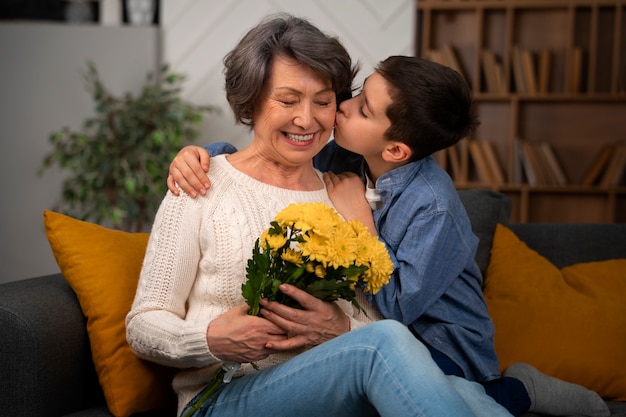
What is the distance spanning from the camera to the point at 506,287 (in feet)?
8.08

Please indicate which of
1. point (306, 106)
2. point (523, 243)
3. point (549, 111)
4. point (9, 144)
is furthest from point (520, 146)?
point (306, 106)

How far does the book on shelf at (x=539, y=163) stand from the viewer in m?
5.06

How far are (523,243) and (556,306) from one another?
0.83 feet

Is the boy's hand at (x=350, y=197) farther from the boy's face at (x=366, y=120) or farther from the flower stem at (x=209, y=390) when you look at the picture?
the flower stem at (x=209, y=390)

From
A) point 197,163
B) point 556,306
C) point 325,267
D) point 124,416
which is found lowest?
point 124,416

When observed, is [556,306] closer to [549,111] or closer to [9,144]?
[549,111]

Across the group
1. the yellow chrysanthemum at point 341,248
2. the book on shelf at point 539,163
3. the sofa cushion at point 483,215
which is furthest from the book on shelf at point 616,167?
the yellow chrysanthemum at point 341,248

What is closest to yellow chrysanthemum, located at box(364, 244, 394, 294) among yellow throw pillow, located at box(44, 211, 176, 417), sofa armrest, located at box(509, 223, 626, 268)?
yellow throw pillow, located at box(44, 211, 176, 417)

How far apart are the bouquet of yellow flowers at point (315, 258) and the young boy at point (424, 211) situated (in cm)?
25

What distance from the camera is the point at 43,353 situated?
1.86 m

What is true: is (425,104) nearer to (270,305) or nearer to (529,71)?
(270,305)

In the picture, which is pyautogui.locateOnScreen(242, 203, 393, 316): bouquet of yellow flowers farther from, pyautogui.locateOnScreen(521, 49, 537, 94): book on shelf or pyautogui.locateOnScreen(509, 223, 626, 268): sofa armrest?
pyautogui.locateOnScreen(521, 49, 537, 94): book on shelf

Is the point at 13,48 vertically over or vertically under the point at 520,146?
over

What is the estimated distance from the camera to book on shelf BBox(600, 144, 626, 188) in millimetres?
4945
